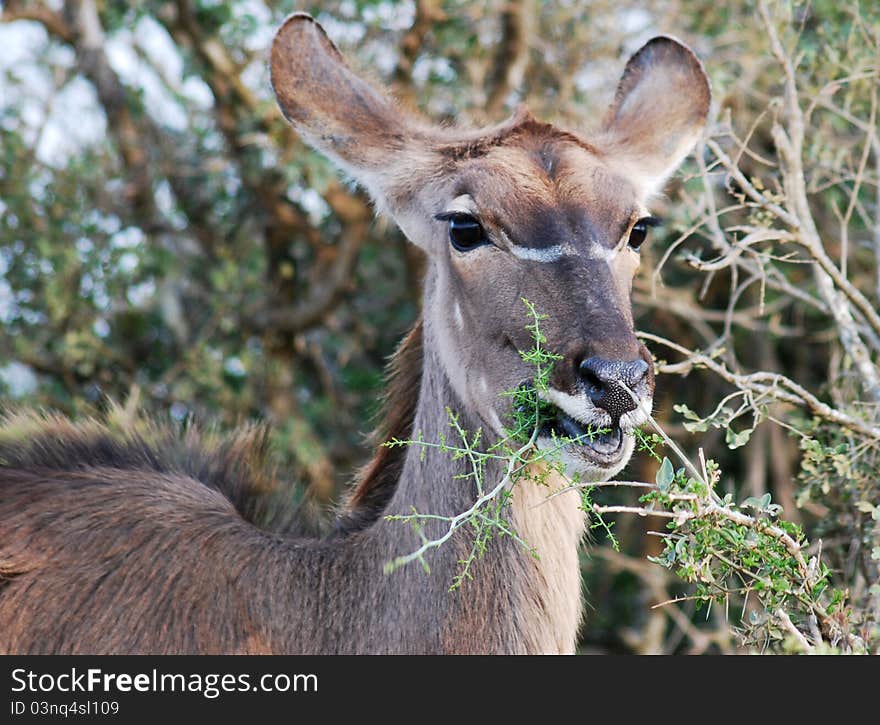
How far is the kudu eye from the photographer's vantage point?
15.7 ft

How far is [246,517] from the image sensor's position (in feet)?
17.8

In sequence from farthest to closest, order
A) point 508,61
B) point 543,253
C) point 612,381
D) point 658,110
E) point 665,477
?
point 508,61 < point 658,110 < point 543,253 < point 612,381 < point 665,477

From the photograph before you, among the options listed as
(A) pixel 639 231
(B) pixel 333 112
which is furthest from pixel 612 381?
(B) pixel 333 112

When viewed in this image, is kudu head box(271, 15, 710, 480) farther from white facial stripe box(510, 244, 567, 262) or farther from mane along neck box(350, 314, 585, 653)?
mane along neck box(350, 314, 585, 653)

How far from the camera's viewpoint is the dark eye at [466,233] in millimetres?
4785

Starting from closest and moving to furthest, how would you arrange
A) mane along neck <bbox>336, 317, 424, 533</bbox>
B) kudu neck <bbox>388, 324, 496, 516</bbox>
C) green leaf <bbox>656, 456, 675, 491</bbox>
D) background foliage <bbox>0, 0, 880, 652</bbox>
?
1. green leaf <bbox>656, 456, 675, 491</bbox>
2. kudu neck <bbox>388, 324, 496, 516</bbox>
3. mane along neck <bbox>336, 317, 424, 533</bbox>
4. background foliage <bbox>0, 0, 880, 652</bbox>

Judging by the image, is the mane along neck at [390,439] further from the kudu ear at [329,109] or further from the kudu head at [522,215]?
the kudu ear at [329,109]

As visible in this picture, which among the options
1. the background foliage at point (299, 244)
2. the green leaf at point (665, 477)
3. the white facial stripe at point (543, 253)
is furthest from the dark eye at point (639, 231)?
the background foliage at point (299, 244)

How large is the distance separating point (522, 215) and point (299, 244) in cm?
582

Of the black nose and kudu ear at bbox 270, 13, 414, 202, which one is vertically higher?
kudu ear at bbox 270, 13, 414, 202

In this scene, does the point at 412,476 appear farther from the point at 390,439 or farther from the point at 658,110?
the point at 658,110

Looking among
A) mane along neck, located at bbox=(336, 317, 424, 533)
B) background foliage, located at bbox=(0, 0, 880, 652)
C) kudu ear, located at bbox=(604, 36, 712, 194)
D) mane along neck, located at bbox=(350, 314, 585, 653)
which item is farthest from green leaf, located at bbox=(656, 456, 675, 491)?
background foliage, located at bbox=(0, 0, 880, 652)

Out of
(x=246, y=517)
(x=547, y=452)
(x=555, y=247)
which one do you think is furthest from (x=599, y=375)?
(x=246, y=517)

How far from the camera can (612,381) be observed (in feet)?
13.4
